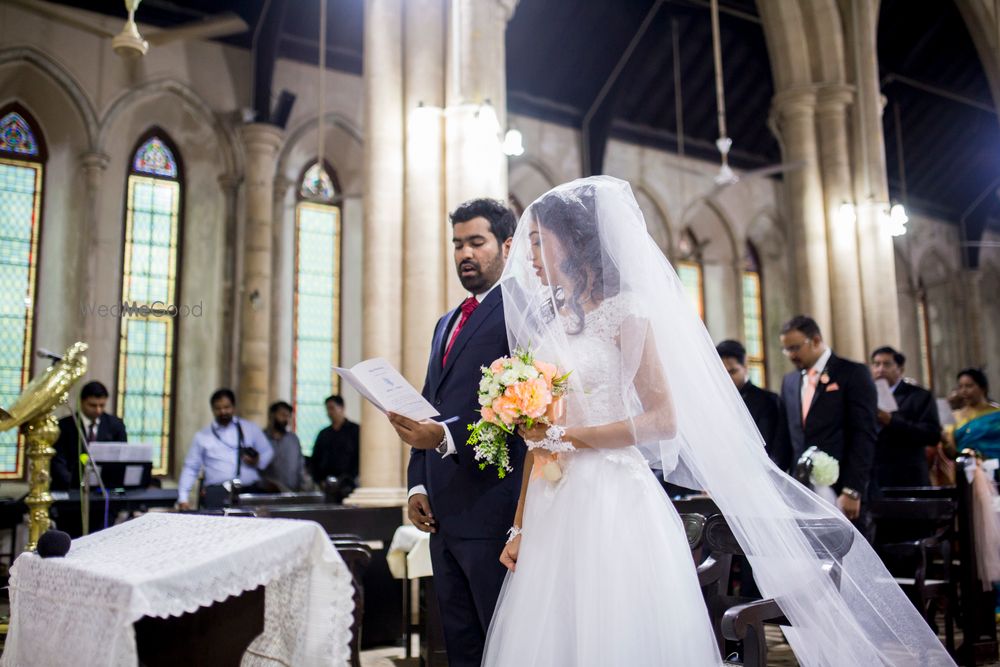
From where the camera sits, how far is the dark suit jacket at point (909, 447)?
6289 mm

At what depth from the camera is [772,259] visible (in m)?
17.6

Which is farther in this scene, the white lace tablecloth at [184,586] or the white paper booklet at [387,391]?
the white paper booklet at [387,391]

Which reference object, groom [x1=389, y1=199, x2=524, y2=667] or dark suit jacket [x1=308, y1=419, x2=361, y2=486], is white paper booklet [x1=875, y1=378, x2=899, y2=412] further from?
dark suit jacket [x1=308, y1=419, x2=361, y2=486]

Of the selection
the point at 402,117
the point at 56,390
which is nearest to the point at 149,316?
the point at 402,117

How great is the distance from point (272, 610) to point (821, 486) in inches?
115

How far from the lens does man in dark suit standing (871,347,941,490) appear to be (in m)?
6.19

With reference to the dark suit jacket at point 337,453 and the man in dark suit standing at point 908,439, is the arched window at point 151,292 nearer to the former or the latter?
the dark suit jacket at point 337,453

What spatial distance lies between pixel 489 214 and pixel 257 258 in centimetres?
914

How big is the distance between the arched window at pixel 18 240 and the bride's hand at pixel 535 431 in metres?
9.05

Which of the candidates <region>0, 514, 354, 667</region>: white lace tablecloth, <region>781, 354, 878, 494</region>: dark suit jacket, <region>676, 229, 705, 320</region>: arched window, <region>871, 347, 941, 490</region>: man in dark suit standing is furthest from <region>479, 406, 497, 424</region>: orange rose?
<region>676, 229, 705, 320</region>: arched window

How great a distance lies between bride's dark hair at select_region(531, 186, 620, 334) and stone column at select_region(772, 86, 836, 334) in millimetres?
7541

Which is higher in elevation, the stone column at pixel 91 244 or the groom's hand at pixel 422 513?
the stone column at pixel 91 244

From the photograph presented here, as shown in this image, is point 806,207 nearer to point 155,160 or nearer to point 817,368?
point 817,368

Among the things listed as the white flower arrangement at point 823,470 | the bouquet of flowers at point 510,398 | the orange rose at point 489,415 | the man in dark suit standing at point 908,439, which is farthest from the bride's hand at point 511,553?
the man in dark suit standing at point 908,439
